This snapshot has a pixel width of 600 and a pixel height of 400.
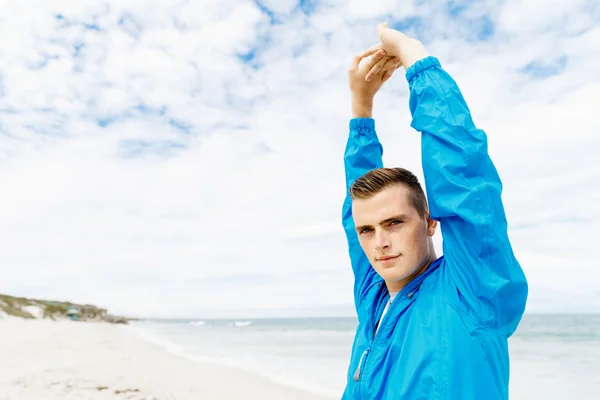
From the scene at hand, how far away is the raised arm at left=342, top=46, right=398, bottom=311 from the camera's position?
2.14 m

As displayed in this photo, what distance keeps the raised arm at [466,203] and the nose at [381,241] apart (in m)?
0.18

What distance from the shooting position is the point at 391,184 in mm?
1652

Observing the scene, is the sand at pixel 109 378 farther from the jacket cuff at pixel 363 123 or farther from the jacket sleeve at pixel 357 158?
the jacket cuff at pixel 363 123

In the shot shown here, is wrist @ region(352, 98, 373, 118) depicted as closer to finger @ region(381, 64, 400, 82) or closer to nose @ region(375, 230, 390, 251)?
finger @ region(381, 64, 400, 82)

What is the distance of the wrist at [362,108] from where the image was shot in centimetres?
226

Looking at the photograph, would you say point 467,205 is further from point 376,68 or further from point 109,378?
point 109,378

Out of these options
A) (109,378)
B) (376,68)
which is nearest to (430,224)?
(376,68)

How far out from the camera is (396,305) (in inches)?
64.6

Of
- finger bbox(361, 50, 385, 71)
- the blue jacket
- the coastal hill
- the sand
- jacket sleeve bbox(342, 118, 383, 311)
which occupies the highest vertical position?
finger bbox(361, 50, 385, 71)

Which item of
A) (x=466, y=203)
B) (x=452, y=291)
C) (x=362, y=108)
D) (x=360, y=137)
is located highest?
(x=362, y=108)

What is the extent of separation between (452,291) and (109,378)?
679cm

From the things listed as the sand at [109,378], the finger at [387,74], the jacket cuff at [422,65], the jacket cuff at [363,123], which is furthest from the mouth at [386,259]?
the sand at [109,378]

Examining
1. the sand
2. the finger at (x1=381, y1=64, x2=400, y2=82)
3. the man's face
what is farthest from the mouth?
the sand

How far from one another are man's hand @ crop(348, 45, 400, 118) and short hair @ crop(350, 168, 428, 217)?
0.62m
